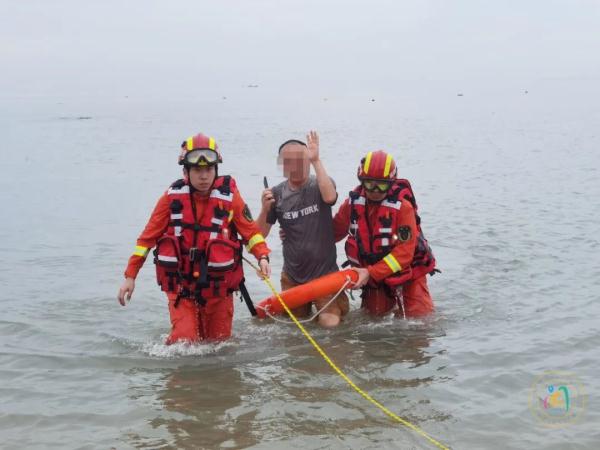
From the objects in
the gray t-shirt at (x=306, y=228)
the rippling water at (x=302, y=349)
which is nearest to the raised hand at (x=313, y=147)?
the gray t-shirt at (x=306, y=228)

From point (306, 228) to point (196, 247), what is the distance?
1.40 metres

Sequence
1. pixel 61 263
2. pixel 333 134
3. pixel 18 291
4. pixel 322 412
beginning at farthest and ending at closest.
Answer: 1. pixel 333 134
2. pixel 61 263
3. pixel 18 291
4. pixel 322 412

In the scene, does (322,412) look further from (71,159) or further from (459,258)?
(71,159)

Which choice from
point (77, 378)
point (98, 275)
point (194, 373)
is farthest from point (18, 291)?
point (194, 373)

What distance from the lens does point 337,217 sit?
8398mm

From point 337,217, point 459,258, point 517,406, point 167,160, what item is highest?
point 167,160

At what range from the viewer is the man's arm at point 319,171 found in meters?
7.40

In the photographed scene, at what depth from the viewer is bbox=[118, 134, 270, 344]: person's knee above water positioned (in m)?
6.83

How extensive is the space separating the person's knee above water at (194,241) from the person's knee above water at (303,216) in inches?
33.2

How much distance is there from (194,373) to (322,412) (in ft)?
4.78

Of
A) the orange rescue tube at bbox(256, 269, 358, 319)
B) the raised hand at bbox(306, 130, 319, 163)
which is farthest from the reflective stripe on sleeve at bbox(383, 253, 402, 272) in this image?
the raised hand at bbox(306, 130, 319, 163)

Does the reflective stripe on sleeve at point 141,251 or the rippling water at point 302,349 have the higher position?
the reflective stripe on sleeve at point 141,251

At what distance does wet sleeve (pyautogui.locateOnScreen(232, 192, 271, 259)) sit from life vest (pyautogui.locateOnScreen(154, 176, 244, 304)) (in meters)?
0.10

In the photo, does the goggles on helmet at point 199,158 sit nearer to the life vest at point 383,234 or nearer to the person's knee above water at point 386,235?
the person's knee above water at point 386,235
